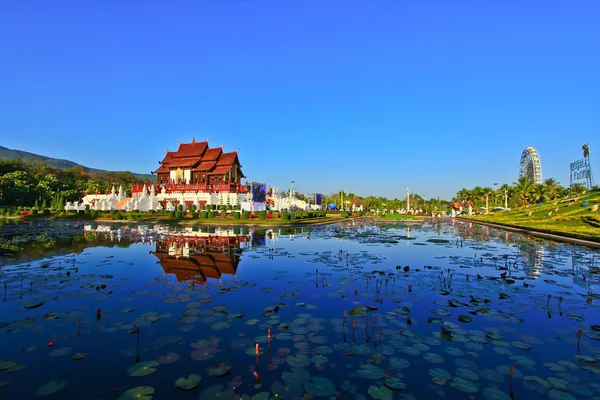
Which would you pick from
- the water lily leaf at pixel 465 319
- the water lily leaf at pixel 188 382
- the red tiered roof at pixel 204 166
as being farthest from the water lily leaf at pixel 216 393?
the red tiered roof at pixel 204 166

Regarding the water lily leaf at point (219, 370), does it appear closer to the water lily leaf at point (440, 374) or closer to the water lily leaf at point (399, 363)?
the water lily leaf at point (399, 363)

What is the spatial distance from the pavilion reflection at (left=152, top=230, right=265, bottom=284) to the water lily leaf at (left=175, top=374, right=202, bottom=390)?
254 inches

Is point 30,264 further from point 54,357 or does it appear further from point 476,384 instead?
point 476,384

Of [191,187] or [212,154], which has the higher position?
[212,154]

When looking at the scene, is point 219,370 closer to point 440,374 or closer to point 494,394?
point 440,374

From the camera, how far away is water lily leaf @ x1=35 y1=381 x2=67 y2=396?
4.77 meters

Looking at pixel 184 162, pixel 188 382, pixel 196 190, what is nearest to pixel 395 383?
pixel 188 382

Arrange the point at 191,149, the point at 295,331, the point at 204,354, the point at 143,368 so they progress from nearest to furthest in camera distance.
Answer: the point at 143,368, the point at 204,354, the point at 295,331, the point at 191,149

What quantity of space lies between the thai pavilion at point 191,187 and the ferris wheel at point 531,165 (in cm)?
7476

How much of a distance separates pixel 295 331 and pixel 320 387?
87.6 inches

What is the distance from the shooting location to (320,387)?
499 cm

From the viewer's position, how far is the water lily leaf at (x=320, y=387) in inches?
191

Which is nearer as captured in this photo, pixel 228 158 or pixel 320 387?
pixel 320 387

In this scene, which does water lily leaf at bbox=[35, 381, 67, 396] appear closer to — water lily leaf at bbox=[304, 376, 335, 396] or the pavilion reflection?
water lily leaf at bbox=[304, 376, 335, 396]
